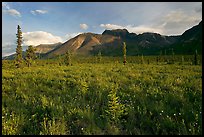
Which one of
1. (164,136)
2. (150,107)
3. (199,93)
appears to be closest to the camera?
(164,136)

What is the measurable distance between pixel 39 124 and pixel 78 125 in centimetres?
112

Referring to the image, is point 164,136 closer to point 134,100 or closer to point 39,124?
point 134,100

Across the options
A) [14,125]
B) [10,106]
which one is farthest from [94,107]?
[10,106]

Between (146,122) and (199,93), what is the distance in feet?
11.5

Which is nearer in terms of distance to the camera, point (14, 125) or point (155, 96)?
point (14, 125)

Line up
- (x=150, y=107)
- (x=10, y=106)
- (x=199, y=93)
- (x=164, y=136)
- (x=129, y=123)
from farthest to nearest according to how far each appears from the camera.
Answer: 1. (x=199, y=93)
2. (x=10, y=106)
3. (x=150, y=107)
4. (x=129, y=123)
5. (x=164, y=136)

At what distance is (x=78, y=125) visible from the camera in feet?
19.0

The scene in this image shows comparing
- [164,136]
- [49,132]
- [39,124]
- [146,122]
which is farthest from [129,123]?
[39,124]

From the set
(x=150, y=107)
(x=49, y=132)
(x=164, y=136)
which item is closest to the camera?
(x=164, y=136)

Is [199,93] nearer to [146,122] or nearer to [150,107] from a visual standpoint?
[150,107]

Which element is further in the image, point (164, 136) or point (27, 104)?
point (27, 104)

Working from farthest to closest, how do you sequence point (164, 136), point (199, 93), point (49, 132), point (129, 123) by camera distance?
point (199, 93) < point (129, 123) < point (49, 132) < point (164, 136)

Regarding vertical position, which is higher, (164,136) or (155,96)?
(155,96)

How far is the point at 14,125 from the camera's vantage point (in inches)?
221
